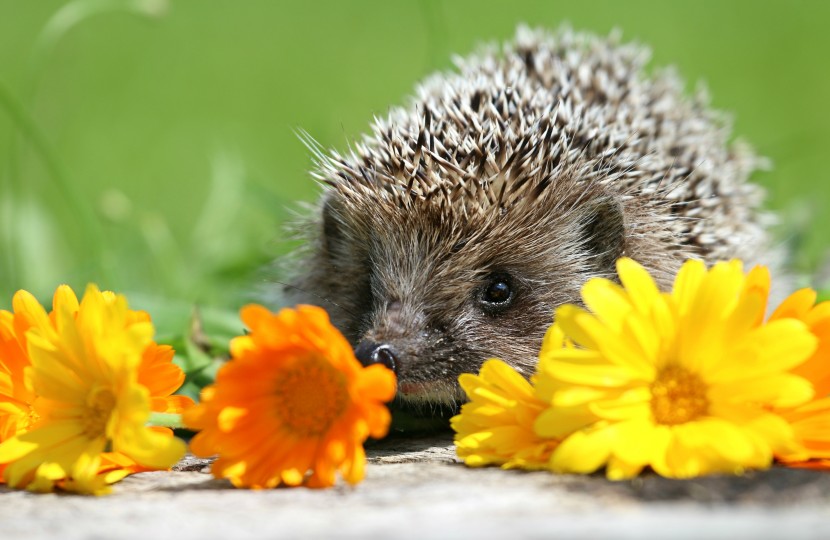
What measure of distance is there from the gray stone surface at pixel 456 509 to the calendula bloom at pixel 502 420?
51 millimetres

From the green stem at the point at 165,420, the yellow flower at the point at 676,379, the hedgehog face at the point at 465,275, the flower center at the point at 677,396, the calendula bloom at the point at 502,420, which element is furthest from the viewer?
the hedgehog face at the point at 465,275

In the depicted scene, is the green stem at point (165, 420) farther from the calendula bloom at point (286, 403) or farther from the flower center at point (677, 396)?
the flower center at point (677, 396)

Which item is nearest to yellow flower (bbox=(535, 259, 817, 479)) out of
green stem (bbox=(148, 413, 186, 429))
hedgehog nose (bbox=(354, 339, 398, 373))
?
hedgehog nose (bbox=(354, 339, 398, 373))

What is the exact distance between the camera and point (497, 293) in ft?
9.36

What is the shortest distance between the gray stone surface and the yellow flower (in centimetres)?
6

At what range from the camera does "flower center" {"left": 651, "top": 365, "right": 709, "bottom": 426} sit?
193 centimetres

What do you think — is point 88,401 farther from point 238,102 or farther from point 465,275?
point 238,102

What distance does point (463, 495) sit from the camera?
178cm

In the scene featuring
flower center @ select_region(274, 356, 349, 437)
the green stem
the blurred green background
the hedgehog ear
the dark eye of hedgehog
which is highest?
the blurred green background

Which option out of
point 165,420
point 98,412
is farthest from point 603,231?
point 98,412

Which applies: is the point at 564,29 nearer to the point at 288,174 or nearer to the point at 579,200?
the point at 579,200

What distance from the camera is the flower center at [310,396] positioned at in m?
2.01

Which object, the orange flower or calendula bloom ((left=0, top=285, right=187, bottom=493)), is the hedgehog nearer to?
calendula bloom ((left=0, top=285, right=187, bottom=493))

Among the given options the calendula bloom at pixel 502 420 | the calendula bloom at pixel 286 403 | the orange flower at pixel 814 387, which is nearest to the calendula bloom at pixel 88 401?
the calendula bloom at pixel 286 403
